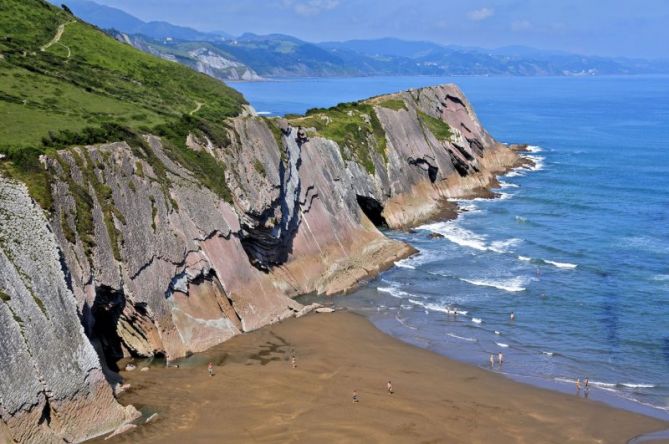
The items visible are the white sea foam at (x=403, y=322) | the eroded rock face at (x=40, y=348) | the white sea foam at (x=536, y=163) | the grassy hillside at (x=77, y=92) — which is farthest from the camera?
the white sea foam at (x=536, y=163)

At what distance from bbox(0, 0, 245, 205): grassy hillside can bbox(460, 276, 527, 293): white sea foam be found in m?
24.0

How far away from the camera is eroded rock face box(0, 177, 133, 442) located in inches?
1133

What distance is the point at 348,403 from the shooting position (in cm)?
3569

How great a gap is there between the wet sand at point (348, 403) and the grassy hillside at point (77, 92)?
12.7 metres

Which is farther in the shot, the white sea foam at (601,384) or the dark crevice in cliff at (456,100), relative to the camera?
the dark crevice in cliff at (456,100)

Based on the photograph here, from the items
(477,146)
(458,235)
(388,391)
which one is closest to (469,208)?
(458,235)

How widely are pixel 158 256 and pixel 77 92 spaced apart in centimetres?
2370

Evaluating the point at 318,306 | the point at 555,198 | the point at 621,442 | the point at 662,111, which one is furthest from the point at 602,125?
the point at 621,442

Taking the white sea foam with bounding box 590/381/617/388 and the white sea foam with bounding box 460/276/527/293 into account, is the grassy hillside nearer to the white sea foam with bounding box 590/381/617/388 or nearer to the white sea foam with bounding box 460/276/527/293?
the white sea foam with bounding box 460/276/527/293

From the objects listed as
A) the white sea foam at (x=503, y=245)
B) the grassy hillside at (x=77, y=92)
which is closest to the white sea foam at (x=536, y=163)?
the white sea foam at (x=503, y=245)

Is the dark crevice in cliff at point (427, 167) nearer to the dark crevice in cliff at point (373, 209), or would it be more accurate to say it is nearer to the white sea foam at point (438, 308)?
the dark crevice in cliff at point (373, 209)

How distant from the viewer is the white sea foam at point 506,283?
180 feet

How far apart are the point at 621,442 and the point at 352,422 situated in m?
12.9

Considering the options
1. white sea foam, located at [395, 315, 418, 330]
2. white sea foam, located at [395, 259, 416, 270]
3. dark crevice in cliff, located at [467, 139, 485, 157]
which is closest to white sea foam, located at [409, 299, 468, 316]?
white sea foam, located at [395, 315, 418, 330]
